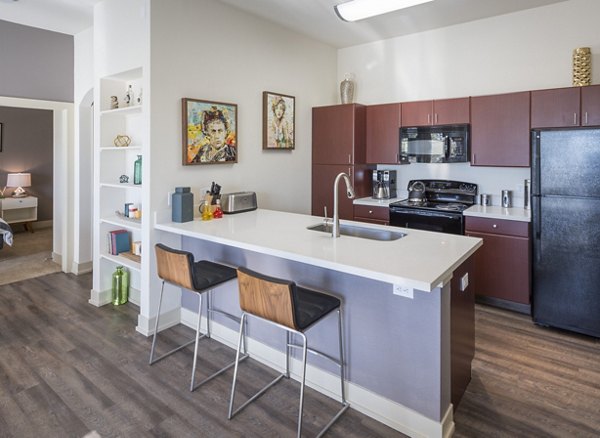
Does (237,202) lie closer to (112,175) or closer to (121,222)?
(121,222)

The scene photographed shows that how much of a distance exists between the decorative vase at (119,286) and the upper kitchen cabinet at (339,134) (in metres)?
2.47

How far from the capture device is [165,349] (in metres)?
3.06

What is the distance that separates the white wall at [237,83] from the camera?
3.24m

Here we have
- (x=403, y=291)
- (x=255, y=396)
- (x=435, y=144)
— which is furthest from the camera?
(x=435, y=144)

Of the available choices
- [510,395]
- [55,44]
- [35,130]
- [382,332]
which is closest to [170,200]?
[382,332]

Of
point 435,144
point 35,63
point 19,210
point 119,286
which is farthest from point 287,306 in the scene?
point 19,210

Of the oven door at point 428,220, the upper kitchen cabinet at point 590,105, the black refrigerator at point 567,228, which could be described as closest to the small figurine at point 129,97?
the oven door at point 428,220

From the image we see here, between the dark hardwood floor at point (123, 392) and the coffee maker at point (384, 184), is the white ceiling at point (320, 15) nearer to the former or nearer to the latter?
the coffee maker at point (384, 184)

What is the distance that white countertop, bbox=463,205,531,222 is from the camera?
3.60m

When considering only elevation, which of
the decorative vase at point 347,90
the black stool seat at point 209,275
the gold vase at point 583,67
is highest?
the decorative vase at point 347,90

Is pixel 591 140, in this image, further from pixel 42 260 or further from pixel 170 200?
pixel 42 260

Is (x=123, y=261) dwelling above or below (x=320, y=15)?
below

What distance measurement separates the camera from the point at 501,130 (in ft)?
12.6

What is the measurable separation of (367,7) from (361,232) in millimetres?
1692
